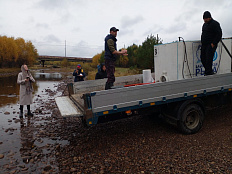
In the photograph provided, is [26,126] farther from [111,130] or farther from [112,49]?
[112,49]

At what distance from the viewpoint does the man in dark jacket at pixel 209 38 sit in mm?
5262

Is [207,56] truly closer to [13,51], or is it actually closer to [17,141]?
[17,141]

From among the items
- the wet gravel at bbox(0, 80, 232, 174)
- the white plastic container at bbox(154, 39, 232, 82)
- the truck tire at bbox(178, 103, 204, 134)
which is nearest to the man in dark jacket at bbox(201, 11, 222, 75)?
the white plastic container at bbox(154, 39, 232, 82)

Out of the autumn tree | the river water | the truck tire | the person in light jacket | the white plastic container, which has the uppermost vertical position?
the autumn tree

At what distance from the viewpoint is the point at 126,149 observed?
164 inches

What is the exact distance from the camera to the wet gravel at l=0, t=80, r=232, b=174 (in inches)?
137

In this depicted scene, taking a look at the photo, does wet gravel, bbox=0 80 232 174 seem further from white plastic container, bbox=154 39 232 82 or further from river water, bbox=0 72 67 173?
white plastic container, bbox=154 39 232 82

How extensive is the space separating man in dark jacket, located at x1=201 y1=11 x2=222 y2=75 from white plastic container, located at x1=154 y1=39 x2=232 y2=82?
1.02 feet

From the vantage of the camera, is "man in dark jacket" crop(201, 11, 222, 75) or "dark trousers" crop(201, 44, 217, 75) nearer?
"man in dark jacket" crop(201, 11, 222, 75)

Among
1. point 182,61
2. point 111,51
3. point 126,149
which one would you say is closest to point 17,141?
point 126,149

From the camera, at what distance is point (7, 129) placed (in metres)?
5.97

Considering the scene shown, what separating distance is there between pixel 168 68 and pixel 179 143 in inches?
96.2

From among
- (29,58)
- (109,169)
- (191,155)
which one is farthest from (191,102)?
(29,58)

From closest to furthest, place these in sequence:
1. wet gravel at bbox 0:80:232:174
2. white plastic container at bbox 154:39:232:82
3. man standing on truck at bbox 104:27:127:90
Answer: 1. wet gravel at bbox 0:80:232:174
2. man standing on truck at bbox 104:27:127:90
3. white plastic container at bbox 154:39:232:82
